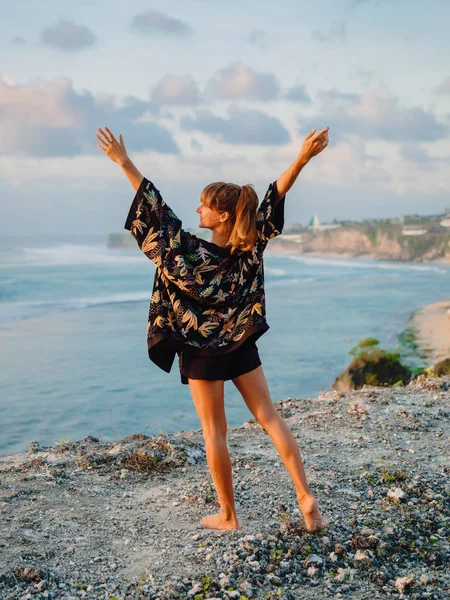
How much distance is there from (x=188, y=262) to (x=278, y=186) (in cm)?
61

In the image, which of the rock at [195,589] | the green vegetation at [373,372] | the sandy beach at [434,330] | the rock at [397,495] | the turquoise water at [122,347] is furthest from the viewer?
the sandy beach at [434,330]

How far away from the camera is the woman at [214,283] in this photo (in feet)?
11.0

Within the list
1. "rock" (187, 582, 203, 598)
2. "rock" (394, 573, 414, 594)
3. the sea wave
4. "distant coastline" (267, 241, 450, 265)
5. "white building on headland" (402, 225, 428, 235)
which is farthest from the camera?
"white building on headland" (402, 225, 428, 235)

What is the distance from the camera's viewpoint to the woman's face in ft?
11.0

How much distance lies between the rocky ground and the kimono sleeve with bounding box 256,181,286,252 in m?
1.63

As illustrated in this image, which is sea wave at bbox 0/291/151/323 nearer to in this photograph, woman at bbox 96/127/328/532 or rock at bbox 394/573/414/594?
woman at bbox 96/127/328/532

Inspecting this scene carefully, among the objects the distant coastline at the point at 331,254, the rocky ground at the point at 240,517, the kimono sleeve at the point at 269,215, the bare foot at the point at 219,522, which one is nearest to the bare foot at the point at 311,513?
the rocky ground at the point at 240,517

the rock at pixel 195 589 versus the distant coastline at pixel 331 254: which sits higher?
the rock at pixel 195 589

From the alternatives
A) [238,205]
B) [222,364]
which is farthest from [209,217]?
[222,364]

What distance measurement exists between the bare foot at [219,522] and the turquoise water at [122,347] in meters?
2.14

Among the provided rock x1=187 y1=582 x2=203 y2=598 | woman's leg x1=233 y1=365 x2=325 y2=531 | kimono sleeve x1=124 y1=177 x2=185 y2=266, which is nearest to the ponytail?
kimono sleeve x1=124 y1=177 x2=185 y2=266

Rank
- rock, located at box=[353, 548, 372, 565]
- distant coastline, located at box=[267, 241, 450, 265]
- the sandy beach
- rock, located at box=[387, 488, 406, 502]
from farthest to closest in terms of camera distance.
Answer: distant coastline, located at box=[267, 241, 450, 265] → the sandy beach → rock, located at box=[387, 488, 406, 502] → rock, located at box=[353, 548, 372, 565]

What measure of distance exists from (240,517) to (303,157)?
2.15 meters

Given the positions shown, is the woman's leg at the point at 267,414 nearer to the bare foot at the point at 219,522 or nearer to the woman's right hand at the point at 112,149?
the bare foot at the point at 219,522
